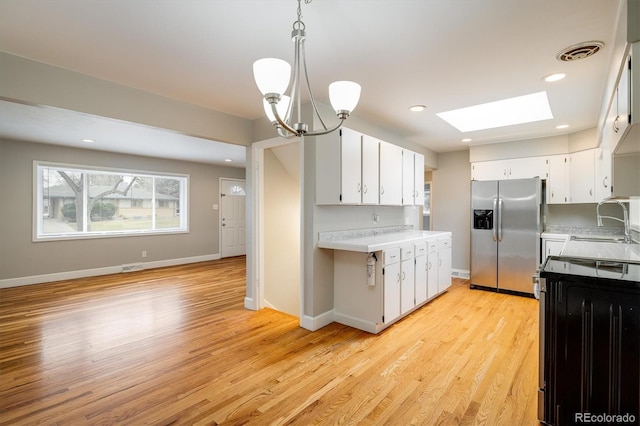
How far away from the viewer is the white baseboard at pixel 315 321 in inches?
126

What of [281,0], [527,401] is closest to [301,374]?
[527,401]

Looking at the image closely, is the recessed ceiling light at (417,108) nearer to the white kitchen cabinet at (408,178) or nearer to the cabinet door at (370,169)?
the cabinet door at (370,169)

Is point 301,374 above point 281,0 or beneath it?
beneath

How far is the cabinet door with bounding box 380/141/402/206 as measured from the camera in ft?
12.1

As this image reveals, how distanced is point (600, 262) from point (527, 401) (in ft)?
3.35

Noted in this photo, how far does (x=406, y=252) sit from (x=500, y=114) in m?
2.31

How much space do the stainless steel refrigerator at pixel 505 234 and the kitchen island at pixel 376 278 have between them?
59.5 inches

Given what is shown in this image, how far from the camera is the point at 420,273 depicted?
375 cm

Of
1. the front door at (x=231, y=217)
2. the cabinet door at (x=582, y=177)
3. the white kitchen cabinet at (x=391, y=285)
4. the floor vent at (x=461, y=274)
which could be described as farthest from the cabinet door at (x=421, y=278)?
the front door at (x=231, y=217)

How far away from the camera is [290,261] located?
13.0ft

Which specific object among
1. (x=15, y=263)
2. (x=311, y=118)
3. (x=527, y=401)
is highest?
(x=311, y=118)

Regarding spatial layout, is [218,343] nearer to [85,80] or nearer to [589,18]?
[85,80]

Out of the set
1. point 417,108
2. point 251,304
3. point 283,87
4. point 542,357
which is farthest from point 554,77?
point 251,304

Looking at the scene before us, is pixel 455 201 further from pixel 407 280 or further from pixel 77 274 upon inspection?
pixel 77 274
